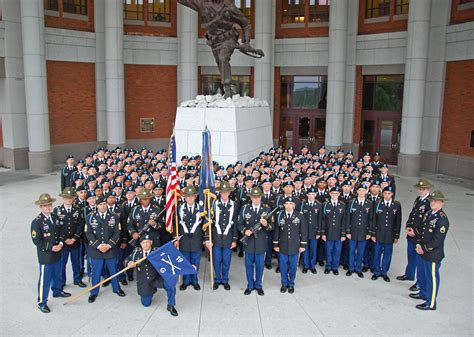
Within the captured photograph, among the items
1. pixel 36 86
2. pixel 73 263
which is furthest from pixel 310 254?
pixel 36 86

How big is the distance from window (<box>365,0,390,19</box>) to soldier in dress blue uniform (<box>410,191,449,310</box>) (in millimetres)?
15957

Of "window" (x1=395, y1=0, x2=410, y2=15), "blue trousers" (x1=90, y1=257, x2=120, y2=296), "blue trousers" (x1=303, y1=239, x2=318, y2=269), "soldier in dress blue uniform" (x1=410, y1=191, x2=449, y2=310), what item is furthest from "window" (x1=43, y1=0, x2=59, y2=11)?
"soldier in dress blue uniform" (x1=410, y1=191, x2=449, y2=310)

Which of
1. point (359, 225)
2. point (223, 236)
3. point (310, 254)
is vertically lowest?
point (310, 254)

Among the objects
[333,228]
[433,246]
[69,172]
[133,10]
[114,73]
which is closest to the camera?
[433,246]

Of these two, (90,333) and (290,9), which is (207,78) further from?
(90,333)

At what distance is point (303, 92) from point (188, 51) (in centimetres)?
635

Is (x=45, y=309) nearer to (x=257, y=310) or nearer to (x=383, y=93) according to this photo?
(x=257, y=310)

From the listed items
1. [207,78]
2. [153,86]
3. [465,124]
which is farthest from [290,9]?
[465,124]

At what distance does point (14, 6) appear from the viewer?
17859 millimetres

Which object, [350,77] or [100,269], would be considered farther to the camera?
[350,77]

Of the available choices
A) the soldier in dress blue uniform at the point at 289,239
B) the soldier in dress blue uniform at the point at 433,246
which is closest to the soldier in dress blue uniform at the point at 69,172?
the soldier in dress blue uniform at the point at 289,239

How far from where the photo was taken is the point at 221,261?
779cm

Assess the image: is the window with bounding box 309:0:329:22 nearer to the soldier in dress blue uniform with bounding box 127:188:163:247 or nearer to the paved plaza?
the paved plaza

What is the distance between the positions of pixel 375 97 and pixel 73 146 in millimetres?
14886
